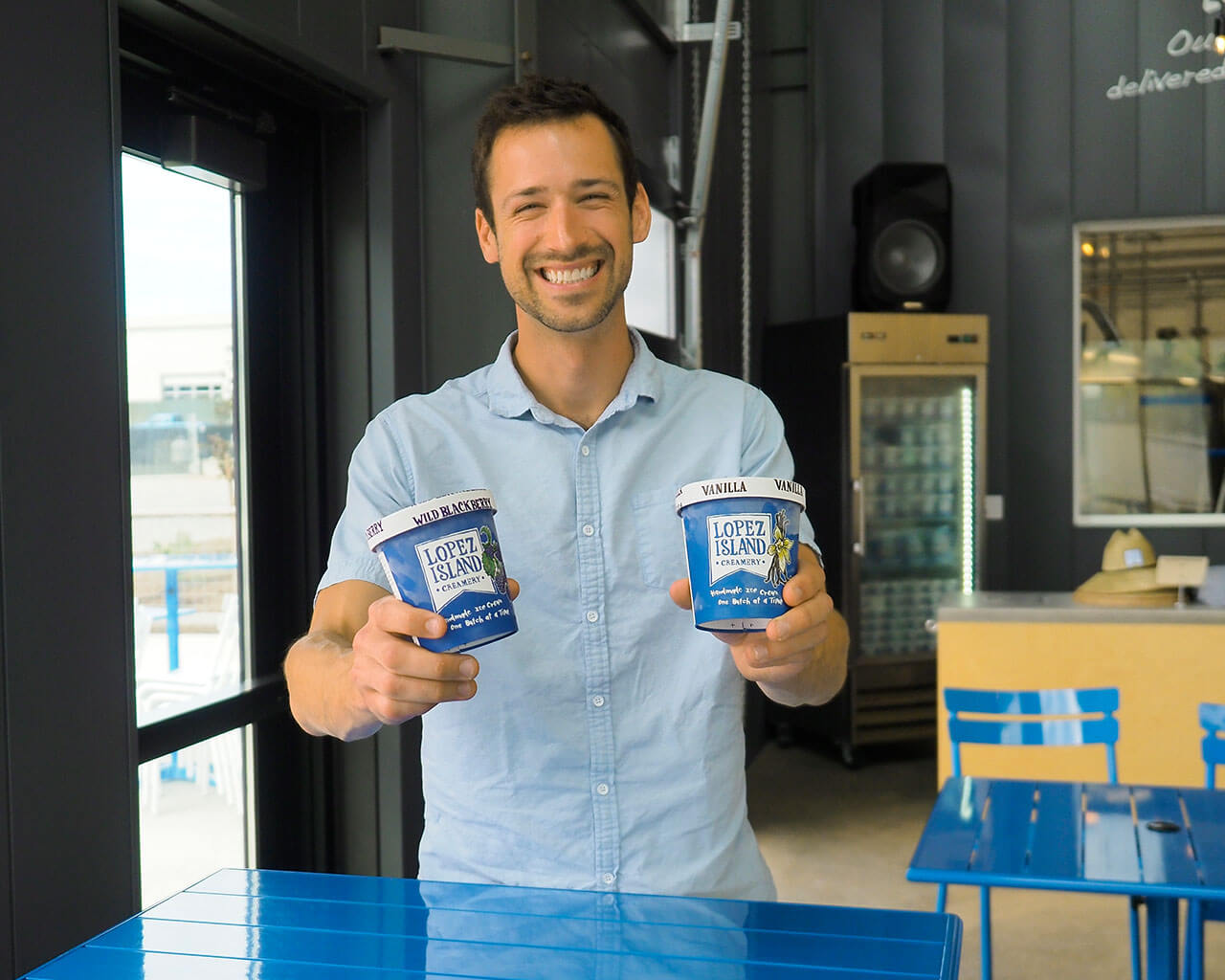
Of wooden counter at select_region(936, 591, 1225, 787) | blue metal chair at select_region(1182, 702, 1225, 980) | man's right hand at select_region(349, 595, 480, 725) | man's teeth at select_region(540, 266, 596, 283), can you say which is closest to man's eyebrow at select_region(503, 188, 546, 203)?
man's teeth at select_region(540, 266, 596, 283)

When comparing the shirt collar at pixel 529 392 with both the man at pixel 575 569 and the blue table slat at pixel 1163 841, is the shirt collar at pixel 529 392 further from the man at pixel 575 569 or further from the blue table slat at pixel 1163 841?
the blue table slat at pixel 1163 841

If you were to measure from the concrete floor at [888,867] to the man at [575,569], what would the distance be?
73.5 inches

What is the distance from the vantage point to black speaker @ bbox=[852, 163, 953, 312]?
235 inches

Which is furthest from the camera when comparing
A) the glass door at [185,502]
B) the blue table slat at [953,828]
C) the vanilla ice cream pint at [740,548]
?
the glass door at [185,502]

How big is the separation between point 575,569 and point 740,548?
1.14 ft

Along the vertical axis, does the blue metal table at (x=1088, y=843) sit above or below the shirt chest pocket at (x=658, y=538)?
below

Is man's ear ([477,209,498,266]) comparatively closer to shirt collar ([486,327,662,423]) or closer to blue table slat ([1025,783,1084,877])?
shirt collar ([486,327,662,423])

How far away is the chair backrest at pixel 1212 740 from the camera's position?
2.96 m

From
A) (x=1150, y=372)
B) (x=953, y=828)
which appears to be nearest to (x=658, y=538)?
(x=953, y=828)

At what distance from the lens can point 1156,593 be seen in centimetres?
426

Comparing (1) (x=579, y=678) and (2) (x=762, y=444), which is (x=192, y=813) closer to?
(1) (x=579, y=678)

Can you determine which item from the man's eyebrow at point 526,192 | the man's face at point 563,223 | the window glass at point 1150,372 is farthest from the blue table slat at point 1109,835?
the window glass at point 1150,372

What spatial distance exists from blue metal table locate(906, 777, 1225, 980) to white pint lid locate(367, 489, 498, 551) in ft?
4.13

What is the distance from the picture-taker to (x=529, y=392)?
1.57m
